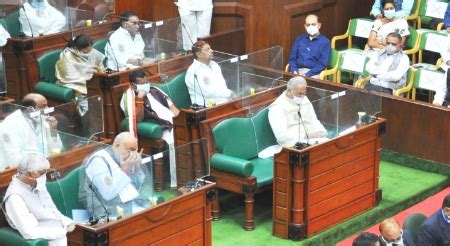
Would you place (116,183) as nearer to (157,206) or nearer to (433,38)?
(157,206)

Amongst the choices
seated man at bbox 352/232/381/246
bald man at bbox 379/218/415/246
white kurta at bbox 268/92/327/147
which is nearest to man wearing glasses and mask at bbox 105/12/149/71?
white kurta at bbox 268/92/327/147

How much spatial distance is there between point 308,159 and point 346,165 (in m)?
0.53

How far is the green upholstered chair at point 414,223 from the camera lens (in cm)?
646

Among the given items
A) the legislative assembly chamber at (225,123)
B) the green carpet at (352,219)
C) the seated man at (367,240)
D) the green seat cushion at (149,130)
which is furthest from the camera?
the green seat cushion at (149,130)

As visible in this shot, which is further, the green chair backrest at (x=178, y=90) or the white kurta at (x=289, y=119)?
the green chair backrest at (x=178, y=90)

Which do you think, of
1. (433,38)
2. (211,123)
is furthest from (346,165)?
(433,38)

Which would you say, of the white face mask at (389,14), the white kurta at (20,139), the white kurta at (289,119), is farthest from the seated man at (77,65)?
the white face mask at (389,14)

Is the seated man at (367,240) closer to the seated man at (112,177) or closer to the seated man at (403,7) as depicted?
the seated man at (112,177)

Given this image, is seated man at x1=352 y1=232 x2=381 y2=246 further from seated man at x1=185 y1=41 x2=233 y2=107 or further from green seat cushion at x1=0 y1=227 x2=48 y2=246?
seated man at x1=185 y1=41 x2=233 y2=107

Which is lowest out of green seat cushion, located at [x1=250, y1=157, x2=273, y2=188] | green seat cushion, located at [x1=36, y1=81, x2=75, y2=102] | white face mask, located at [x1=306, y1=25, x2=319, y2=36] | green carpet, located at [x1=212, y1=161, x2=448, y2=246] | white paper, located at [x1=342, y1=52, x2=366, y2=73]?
green carpet, located at [x1=212, y1=161, x2=448, y2=246]

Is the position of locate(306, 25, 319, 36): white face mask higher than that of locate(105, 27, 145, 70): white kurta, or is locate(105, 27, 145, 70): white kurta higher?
locate(306, 25, 319, 36): white face mask

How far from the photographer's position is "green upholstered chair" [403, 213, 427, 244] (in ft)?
21.2

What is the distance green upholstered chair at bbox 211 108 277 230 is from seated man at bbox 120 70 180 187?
2.26ft

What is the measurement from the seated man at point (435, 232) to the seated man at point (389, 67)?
2.84 metres
